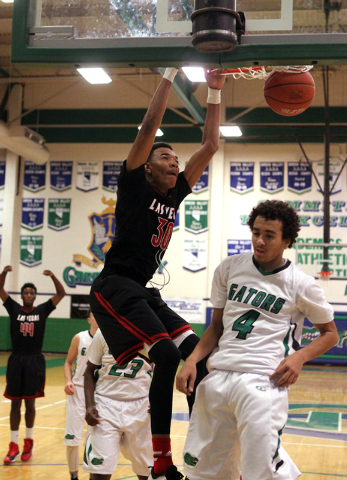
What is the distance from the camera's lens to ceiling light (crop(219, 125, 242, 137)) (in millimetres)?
14180

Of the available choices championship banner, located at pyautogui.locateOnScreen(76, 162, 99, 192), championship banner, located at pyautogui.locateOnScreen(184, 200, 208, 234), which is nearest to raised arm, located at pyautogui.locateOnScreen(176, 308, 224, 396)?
championship banner, located at pyautogui.locateOnScreen(184, 200, 208, 234)

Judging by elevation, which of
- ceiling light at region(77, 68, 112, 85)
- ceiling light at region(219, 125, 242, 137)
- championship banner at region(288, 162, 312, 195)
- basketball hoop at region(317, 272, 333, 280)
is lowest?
basketball hoop at region(317, 272, 333, 280)

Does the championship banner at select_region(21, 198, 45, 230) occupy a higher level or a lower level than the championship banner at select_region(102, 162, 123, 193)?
lower

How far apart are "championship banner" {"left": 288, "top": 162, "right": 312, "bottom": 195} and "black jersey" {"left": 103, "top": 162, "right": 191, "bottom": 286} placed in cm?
1302

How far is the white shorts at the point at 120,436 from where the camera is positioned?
14.9 ft

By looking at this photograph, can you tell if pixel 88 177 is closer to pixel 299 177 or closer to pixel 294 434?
pixel 299 177

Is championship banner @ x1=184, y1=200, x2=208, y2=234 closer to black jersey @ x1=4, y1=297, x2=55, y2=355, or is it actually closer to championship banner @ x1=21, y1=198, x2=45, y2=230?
championship banner @ x1=21, y1=198, x2=45, y2=230

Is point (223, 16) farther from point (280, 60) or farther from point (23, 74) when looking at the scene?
point (23, 74)

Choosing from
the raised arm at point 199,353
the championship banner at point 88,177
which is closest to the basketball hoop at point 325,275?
the championship banner at point 88,177

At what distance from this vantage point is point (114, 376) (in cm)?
499

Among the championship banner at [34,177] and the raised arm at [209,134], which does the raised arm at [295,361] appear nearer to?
the raised arm at [209,134]

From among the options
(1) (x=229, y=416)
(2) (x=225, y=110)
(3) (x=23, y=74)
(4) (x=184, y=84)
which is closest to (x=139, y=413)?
(1) (x=229, y=416)

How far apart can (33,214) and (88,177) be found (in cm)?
201

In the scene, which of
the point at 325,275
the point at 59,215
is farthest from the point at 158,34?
the point at 59,215
